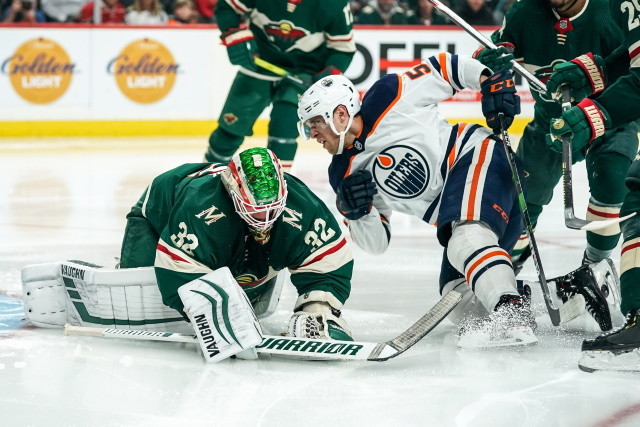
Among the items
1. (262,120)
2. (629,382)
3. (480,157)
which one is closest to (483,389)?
(629,382)

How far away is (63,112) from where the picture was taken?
868 centimetres

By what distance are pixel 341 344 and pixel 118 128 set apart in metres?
6.07

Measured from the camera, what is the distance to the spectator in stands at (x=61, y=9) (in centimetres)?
888

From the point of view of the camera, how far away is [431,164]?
11.4ft

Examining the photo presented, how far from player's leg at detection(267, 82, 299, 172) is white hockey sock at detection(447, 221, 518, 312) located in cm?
256

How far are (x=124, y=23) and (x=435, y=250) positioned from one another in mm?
4718

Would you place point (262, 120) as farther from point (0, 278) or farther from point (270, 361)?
point (270, 361)

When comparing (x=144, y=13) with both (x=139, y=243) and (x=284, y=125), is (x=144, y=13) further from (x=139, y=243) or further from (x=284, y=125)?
(x=139, y=243)

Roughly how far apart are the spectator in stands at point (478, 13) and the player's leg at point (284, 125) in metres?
3.62

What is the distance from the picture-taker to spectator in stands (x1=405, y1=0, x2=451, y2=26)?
895cm

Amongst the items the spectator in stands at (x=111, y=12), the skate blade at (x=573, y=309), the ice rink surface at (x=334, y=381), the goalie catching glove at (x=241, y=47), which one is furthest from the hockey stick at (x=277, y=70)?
the spectator in stands at (x=111, y=12)

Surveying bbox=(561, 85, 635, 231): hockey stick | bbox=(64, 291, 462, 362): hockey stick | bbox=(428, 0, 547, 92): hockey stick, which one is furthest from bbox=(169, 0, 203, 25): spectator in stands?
bbox=(64, 291, 462, 362): hockey stick

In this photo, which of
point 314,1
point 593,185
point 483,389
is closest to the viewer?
point 483,389

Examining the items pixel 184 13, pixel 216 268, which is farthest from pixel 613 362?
pixel 184 13
